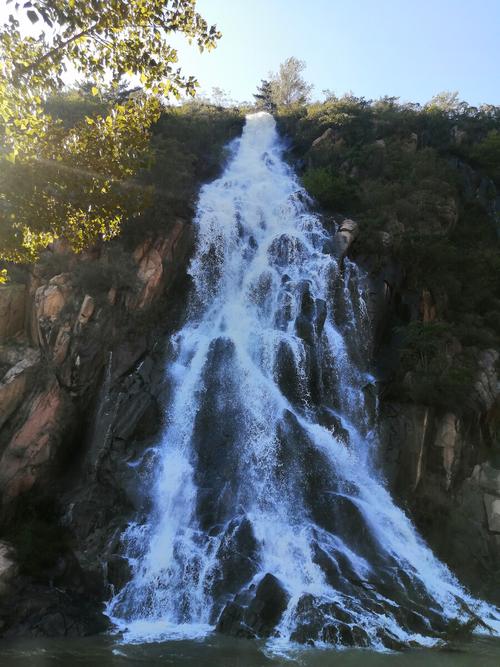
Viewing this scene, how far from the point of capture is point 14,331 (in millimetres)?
20531

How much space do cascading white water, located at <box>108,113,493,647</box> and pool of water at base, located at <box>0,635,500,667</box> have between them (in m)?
0.83

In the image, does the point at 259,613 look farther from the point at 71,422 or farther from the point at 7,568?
the point at 71,422

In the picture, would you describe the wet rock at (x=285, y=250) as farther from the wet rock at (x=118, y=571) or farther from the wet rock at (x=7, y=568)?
the wet rock at (x=7, y=568)

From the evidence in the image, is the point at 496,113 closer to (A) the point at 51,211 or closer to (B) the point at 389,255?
(B) the point at 389,255

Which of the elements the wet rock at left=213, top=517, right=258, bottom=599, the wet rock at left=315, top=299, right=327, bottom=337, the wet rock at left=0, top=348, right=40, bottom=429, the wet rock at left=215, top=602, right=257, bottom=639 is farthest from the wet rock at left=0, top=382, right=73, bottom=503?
the wet rock at left=315, top=299, right=327, bottom=337

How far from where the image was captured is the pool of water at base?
11.3 metres

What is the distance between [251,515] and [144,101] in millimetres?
11463

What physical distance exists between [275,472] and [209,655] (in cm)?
688

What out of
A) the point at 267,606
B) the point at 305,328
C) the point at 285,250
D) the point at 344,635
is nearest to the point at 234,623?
the point at 267,606

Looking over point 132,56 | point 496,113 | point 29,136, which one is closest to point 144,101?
point 132,56

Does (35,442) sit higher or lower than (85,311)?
lower

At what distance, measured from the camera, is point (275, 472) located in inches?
715

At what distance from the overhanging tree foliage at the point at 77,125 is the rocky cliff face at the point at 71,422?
8.50m

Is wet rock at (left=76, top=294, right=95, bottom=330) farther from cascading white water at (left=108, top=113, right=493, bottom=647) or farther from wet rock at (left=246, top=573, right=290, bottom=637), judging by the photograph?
wet rock at (left=246, top=573, right=290, bottom=637)
